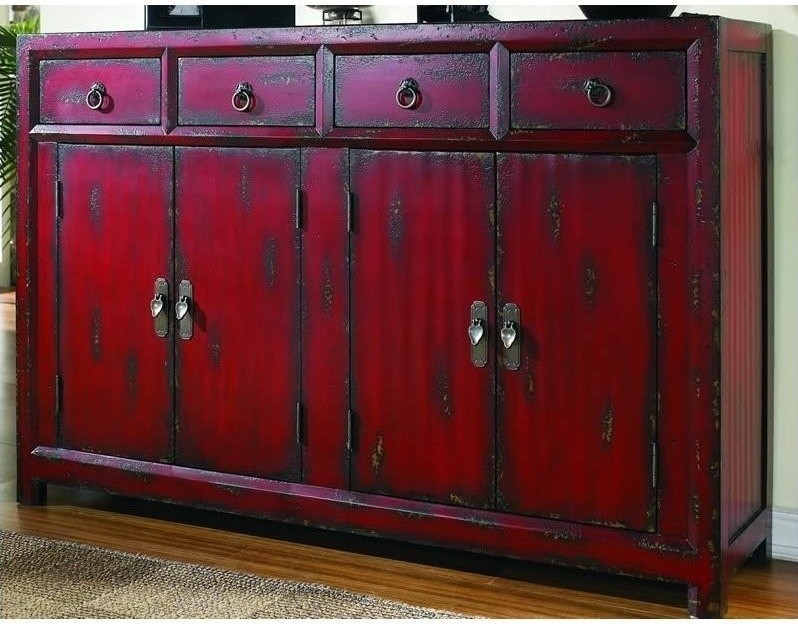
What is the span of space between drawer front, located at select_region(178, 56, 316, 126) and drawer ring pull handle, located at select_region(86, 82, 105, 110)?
0.70 feet

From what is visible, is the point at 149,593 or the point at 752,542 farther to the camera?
the point at 752,542

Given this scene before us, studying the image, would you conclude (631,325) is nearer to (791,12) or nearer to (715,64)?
(715,64)

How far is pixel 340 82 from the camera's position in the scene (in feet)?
8.82

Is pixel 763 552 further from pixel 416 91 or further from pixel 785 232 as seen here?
pixel 416 91

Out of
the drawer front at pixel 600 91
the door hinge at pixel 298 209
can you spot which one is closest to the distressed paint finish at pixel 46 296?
the door hinge at pixel 298 209

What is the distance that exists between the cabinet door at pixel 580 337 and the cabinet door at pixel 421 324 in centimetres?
6

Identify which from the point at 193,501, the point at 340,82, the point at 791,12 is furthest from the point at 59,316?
the point at 791,12

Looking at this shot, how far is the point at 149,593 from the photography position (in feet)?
8.33

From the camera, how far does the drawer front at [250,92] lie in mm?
2734

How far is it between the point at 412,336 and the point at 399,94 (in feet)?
1.61

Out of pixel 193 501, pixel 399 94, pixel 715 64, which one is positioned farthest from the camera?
pixel 193 501

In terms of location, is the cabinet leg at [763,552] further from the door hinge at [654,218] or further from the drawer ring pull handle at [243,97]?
the drawer ring pull handle at [243,97]

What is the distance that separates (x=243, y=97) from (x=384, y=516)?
937mm

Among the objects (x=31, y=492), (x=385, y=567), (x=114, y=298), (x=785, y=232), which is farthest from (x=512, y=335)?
(x=31, y=492)
